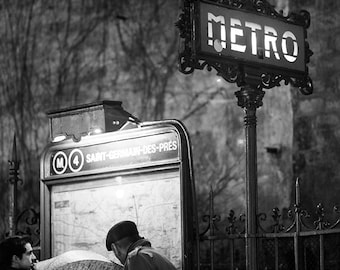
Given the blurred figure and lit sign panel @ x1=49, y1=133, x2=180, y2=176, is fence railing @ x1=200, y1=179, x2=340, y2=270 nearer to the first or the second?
lit sign panel @ x1=49, y1=133, x2=180, y2=176

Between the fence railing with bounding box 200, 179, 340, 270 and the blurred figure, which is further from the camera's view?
the fence railing with bounding box 200, 179, 340, 270

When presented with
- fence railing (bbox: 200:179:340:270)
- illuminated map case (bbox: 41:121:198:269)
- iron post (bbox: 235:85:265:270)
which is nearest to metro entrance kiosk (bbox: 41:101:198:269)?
illuminated map case (bbox: 41:121:198:269)

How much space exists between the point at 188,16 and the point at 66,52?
21.1ft

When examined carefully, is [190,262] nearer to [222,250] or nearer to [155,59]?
[222,250]

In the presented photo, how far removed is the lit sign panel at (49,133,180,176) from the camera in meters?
7.26

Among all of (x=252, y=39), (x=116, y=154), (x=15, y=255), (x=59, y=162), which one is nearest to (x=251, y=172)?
(x=252, y=39)

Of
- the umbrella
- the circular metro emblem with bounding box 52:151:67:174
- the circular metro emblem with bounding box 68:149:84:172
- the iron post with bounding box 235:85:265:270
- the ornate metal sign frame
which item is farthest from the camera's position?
the circular metro emblem with bounding box 52:151:67:174

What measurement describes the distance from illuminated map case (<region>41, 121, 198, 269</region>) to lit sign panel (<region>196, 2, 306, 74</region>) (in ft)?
3.36

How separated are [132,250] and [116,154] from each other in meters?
2.04

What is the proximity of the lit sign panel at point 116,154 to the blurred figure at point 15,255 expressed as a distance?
4.58 ft

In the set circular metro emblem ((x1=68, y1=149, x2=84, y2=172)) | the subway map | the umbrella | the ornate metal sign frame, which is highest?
the ornate metal sign frame

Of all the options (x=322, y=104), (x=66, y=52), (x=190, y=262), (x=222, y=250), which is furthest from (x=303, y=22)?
(x=66, y=52)

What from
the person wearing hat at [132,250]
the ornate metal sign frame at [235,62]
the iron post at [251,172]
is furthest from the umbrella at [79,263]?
the ornate metal sign frame at [235,62]

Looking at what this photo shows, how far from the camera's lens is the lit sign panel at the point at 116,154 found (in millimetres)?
7258
